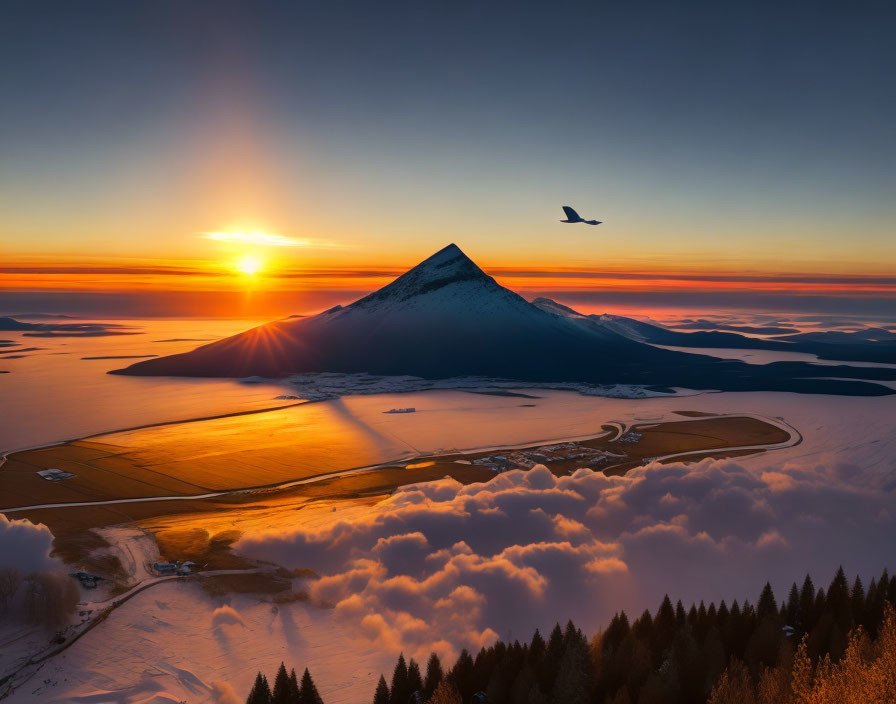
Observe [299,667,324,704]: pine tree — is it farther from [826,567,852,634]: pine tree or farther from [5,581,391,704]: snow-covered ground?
[826,567,852,634]: pine tree

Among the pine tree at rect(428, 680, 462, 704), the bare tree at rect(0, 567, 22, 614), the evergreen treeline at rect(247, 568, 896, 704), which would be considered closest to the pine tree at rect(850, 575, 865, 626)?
the evergreen treeline at rect(247, 568, 896, 704)

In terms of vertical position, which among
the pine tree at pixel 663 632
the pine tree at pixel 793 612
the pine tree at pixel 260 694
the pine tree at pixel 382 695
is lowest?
the pine tree at pixel 793 612

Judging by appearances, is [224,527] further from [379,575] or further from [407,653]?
[407,653]

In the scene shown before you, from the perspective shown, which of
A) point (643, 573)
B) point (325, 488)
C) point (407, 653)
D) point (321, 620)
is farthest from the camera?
point (325, 488)

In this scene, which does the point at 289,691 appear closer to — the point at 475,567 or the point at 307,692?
the point at 307,692

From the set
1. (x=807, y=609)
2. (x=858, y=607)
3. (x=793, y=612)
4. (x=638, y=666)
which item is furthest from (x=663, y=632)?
(x=858, y=607)

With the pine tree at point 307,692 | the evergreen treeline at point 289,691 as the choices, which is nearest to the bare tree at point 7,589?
the evergreen treeline at point 289,691

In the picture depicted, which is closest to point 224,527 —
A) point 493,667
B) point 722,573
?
point 493,667

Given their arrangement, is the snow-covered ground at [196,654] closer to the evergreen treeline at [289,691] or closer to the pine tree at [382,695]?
the pine tree at [382,695]
